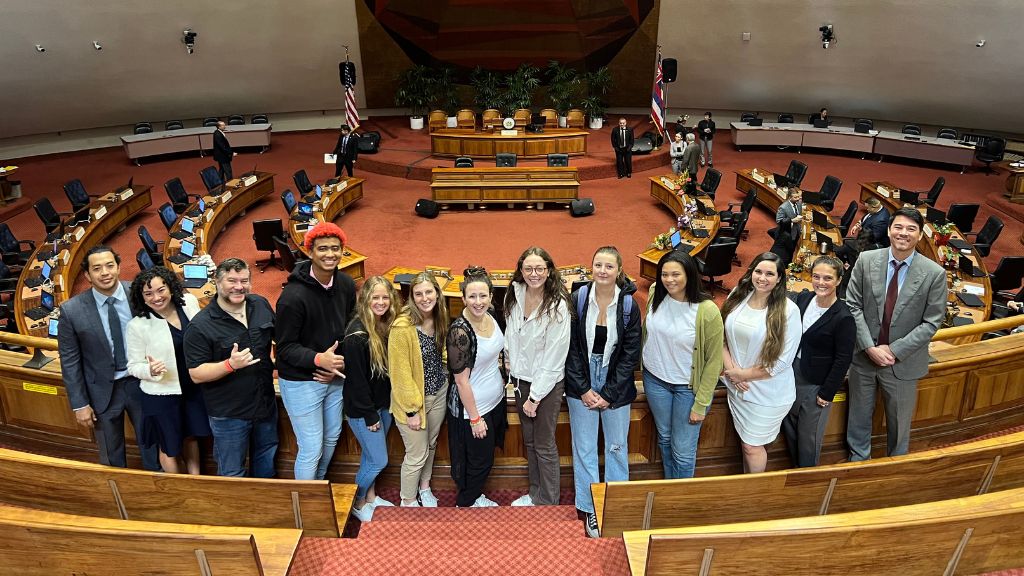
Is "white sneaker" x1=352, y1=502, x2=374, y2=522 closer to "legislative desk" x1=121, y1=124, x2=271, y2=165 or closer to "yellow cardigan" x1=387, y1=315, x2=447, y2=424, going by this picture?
"yellow cardigan" x1=387, y1=315, x2=447, y2=424

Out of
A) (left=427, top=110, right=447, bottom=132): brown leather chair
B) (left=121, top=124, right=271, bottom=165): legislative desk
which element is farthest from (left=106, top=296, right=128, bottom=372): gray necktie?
(left=121, top=124, right=271, bottom=165): legislative desk

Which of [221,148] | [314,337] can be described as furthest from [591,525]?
[221,148]

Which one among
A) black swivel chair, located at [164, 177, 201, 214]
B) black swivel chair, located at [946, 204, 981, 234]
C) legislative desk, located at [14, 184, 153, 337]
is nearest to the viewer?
legislative desk, located at [14, 184, 153, 337]

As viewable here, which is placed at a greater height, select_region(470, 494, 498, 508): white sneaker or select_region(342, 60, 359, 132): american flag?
select_region(342, 60, 359, 132): american flag

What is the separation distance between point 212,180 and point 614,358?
10980mm

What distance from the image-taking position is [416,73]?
19.0m

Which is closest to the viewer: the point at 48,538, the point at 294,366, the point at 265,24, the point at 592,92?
the point at 48,538

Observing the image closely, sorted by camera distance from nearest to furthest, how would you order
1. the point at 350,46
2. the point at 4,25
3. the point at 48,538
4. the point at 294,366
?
the point at 48,538
the point at 294,366
the point at 4,25
the point at 350,46

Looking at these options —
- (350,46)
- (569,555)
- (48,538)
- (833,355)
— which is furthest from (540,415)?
(350,46)

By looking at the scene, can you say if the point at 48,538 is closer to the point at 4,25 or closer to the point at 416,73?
the point at 4,25

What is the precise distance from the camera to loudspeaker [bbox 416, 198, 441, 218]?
1339cm

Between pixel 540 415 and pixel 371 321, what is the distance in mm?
1111

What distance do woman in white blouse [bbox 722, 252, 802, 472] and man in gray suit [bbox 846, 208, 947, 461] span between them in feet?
1.68

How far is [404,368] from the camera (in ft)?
12.8
